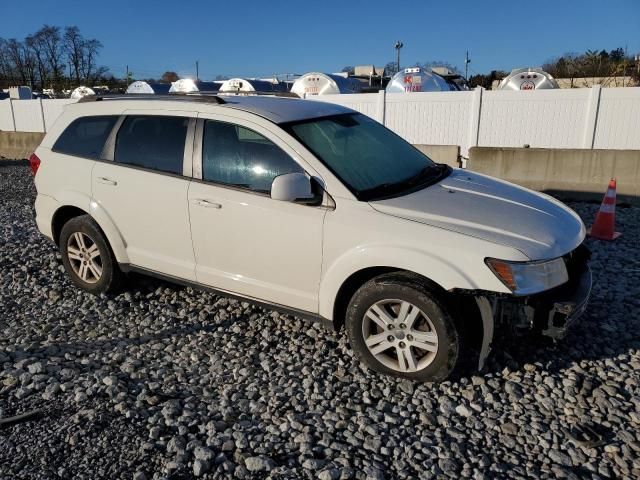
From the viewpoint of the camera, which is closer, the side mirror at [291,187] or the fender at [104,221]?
the side mirror at [291,187]

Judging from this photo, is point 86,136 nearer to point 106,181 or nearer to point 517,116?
point 106,181

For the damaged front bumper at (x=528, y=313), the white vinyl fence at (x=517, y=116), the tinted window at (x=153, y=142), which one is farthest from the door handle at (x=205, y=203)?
the white vinyl fence at (x=517, y=116)

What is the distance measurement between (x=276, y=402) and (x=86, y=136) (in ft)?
10.3

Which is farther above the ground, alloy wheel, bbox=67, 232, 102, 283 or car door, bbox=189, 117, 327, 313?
car door, bbox=189, 117, 327, 313

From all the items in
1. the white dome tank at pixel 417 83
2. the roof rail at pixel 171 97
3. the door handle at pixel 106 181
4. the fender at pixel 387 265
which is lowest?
the fender at pixel 387 265

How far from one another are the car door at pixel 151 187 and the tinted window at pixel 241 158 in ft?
0.65

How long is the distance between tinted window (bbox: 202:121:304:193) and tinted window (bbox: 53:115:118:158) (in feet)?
3.98

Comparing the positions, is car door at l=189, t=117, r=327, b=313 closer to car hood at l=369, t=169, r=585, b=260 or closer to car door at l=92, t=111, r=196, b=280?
car door at l=92, t=111, r=196, b=280

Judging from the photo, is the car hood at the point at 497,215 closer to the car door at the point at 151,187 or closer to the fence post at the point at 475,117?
the car door at the point at 151,187

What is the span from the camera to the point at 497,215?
A: 11.3 feet

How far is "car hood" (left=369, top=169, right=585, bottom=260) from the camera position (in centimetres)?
321

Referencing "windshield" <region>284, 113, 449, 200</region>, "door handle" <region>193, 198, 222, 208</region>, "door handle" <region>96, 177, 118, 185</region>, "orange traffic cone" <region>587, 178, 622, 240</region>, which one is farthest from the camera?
"orange traffic cone" <region>587, 178, 622, 240</region>

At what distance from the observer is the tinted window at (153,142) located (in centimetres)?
423

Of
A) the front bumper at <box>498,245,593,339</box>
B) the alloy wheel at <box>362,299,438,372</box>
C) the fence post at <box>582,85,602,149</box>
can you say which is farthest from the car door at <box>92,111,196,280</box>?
the fence post at <box>582,85,602,149</box>
